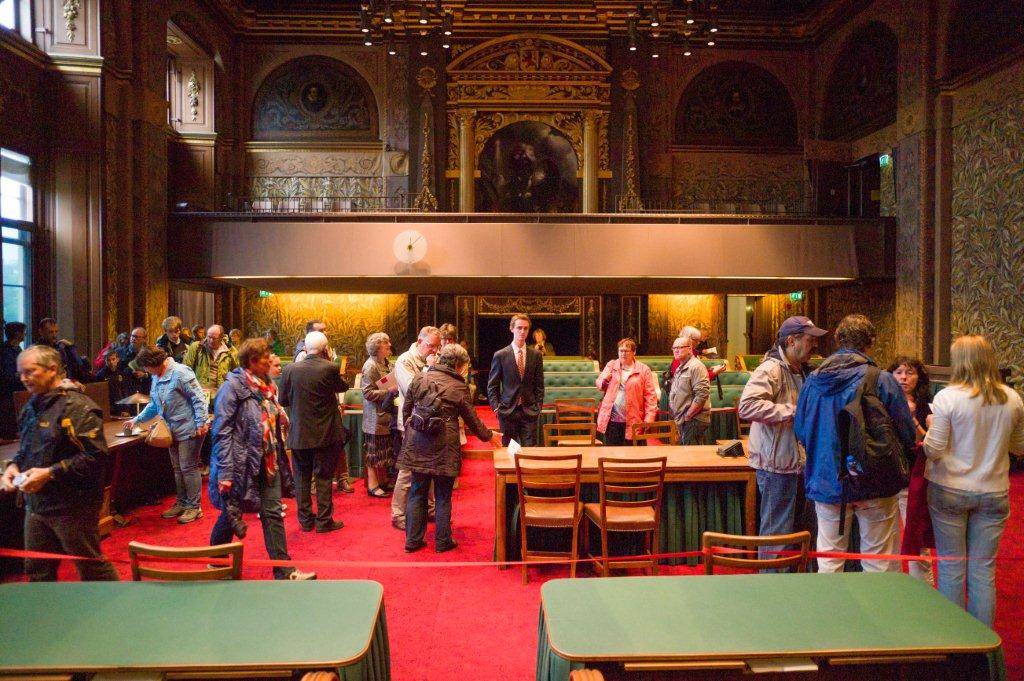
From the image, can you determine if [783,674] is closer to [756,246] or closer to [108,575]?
[108,575]

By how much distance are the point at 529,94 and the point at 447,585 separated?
11.8m

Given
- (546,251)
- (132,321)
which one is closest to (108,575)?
(132,321)

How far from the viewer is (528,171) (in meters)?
13.8

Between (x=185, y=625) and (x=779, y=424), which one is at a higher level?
(x=779, y=424)

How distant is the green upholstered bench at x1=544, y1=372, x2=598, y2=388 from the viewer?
8.98 m

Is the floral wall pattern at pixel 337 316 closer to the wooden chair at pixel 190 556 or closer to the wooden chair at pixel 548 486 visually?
the wooden chair at pixel 548 486

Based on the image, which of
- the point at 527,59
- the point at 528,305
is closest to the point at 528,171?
the point at 527,59

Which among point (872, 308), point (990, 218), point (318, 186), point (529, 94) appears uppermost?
point (529, 94)

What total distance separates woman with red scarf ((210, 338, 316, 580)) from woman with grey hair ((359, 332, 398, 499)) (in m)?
1.73

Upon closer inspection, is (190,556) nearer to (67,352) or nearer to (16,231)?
(67,352)

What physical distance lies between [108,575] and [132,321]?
682 cm

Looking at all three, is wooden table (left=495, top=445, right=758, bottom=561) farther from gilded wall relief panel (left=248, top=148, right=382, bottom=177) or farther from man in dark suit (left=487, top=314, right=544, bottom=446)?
gilded wall relief panel (left=248, top=148, right=382, bottom=177)

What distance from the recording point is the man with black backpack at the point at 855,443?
107 inches

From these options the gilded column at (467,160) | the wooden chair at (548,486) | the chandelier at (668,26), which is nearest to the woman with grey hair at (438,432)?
the wooden chair at (548,486)
